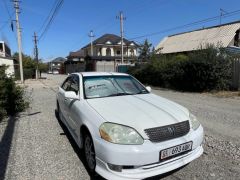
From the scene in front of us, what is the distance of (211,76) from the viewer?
1234 centimetres

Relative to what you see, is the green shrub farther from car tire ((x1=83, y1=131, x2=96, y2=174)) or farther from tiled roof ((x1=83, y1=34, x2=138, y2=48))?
tiled roof ((x1=83, y1=34, x2=138, y2=48))

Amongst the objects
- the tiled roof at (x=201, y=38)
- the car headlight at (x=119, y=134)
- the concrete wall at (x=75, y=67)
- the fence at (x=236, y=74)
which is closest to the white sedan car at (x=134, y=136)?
the car headlight at (x=119, y=134)

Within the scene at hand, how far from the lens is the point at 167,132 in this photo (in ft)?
9.59

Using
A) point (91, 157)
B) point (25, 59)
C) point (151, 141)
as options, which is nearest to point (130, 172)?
point (151, 141)

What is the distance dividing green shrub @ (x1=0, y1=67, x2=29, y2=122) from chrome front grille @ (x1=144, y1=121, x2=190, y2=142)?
5.30m

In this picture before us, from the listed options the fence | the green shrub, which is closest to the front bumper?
the green shrub

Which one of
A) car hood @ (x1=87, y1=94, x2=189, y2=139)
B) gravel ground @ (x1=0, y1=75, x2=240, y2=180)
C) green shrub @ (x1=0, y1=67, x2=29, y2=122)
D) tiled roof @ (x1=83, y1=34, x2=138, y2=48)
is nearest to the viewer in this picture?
car hood @ (x1=87, y1=94, x2=189, y2=139)

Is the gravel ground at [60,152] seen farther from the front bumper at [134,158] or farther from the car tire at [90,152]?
the front bumper at [134,158]

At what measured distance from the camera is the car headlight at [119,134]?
2793mm

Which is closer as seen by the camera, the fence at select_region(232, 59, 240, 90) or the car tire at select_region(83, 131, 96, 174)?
the car tire at select_region(83, 131, 96, 174)

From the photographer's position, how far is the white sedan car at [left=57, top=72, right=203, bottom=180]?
274 centimetres

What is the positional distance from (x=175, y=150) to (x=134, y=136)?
1.94ft

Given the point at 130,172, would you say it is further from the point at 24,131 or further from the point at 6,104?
the point at 6,104

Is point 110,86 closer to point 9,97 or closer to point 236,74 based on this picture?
point 9,97
